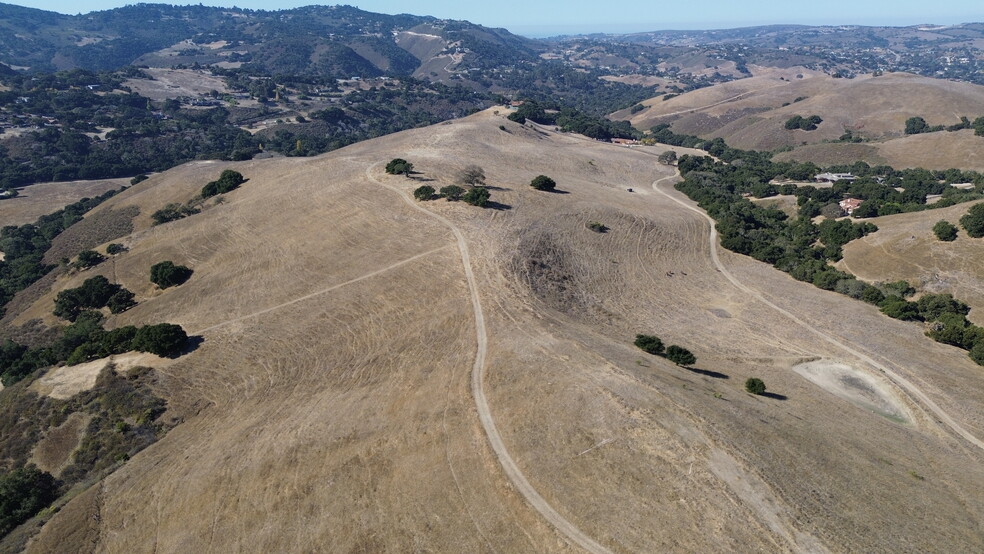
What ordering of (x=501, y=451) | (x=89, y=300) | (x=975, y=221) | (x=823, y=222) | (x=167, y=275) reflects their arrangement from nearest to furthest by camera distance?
(x=501, y=451) → (x=89, y=300) → (x=167, y=275) → (x=975, y=221) → (x=823, y=222)

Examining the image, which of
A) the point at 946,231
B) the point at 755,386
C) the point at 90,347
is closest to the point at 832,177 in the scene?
the point at 946,231

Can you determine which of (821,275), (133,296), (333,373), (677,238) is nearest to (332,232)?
(133,296)

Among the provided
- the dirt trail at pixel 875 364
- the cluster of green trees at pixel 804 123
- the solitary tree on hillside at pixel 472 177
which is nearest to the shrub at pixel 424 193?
the solitary tree on hillside at pixel 472 177

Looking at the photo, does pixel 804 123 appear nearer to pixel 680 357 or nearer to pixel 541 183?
pixel 541 183

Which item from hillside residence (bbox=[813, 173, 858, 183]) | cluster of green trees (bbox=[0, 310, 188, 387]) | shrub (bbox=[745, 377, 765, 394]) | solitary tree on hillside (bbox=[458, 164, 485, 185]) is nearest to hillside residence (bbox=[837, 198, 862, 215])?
hillside residence (bbox=[813, 173, 858, 183])

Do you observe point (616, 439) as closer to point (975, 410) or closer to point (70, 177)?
point (975, 410)
